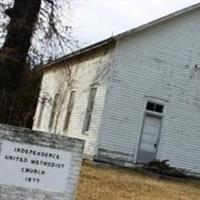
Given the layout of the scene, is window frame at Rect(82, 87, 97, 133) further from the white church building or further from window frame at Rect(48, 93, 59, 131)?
window frame at Rect(48, 93, 59, 131)

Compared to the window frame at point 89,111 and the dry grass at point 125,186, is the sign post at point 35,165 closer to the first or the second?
the dry grass at point 125,186

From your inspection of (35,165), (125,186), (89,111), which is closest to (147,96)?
(89,111)

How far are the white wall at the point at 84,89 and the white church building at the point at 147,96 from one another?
4cm

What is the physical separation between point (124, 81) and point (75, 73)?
549cm

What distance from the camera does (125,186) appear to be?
59.5 ft

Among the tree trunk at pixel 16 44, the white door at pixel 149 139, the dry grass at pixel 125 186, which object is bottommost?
the dry grass at pixel 125 186

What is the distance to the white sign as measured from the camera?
10.5 metres

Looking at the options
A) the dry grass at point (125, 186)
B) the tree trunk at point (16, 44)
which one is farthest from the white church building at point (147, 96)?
the tree trunk at point (16, 44)

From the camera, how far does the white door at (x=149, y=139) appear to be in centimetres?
2578

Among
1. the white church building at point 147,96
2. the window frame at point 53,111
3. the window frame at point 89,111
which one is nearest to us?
the white church building at point 147,96

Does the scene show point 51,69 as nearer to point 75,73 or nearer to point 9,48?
point 75,73

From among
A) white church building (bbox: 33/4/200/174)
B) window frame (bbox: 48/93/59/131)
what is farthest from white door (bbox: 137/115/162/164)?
window frame (bbox: 48/93/59/131)

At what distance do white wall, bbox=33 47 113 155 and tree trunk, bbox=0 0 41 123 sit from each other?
6.50m

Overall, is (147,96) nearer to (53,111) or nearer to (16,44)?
(16,44)
